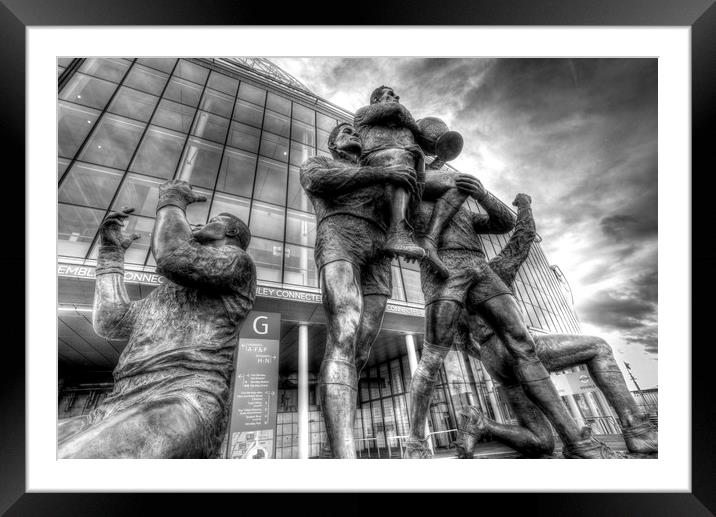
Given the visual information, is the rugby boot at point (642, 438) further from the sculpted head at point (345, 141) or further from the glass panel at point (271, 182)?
the glass panel at point (271, 182)

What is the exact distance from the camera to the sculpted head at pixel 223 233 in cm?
198

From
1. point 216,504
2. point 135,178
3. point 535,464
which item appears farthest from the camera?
point 135,178

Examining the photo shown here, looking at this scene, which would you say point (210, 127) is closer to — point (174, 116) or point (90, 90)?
point (174, 116)

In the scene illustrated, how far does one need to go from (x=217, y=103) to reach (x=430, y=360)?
37.0 feet

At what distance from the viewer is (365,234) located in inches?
79.2

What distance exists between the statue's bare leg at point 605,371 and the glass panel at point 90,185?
9002mm

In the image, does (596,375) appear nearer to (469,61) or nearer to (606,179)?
(606,179)

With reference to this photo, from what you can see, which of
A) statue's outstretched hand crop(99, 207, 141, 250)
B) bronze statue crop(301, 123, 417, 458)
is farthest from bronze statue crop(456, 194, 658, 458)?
statue's outstretched hand crop(99, 207, 141, 250)

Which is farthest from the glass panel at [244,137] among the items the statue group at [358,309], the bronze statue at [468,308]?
the bronze statue at [468,308]

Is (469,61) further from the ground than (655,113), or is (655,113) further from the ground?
(469,61)

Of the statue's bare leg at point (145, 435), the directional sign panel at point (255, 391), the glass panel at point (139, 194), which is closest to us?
the statue's bare leg at point (145, 435)

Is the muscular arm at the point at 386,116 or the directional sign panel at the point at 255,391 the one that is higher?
the muscular arm at the point at 386,116

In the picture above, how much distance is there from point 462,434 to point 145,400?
5.42 feet
